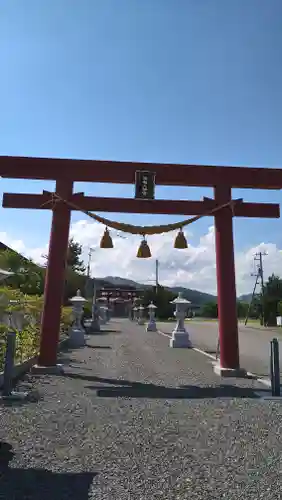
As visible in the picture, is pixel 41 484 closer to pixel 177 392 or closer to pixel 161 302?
pixel 177 392

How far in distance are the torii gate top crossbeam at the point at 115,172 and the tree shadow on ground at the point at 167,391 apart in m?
4.47

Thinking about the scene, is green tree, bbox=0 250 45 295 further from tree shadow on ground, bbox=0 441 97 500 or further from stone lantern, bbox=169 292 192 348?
tree shadow on ground, bbox=0 441 97 500

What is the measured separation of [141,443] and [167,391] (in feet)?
10.2

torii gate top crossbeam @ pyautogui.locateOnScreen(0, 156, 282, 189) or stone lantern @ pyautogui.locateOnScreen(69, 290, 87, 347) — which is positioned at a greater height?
torii gate top crossbeam @ pyautogui.locateOnScreen(0, 156, 282, 189)

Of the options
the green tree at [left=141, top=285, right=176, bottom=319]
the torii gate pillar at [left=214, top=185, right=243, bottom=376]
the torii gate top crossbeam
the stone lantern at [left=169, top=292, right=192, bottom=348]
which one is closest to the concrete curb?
the torii gate top crossbeam

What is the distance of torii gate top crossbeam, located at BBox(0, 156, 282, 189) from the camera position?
30.5 feet

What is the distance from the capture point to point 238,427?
5.18 m

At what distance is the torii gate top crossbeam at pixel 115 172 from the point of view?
30.5ft

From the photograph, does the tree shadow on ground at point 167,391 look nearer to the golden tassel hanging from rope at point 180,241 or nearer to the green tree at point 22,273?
the golden tassel hanging from rope at point 180,241

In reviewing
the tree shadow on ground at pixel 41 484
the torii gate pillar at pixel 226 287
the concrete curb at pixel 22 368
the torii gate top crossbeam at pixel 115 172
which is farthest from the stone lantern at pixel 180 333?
the tree shadow on ground at pixel 41 484

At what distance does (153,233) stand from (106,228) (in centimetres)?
120

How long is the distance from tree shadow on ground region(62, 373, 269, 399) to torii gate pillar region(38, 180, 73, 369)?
4.88ft

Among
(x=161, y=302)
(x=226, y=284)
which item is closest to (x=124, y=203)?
(x=226, y=284)

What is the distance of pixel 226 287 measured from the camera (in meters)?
9.35
